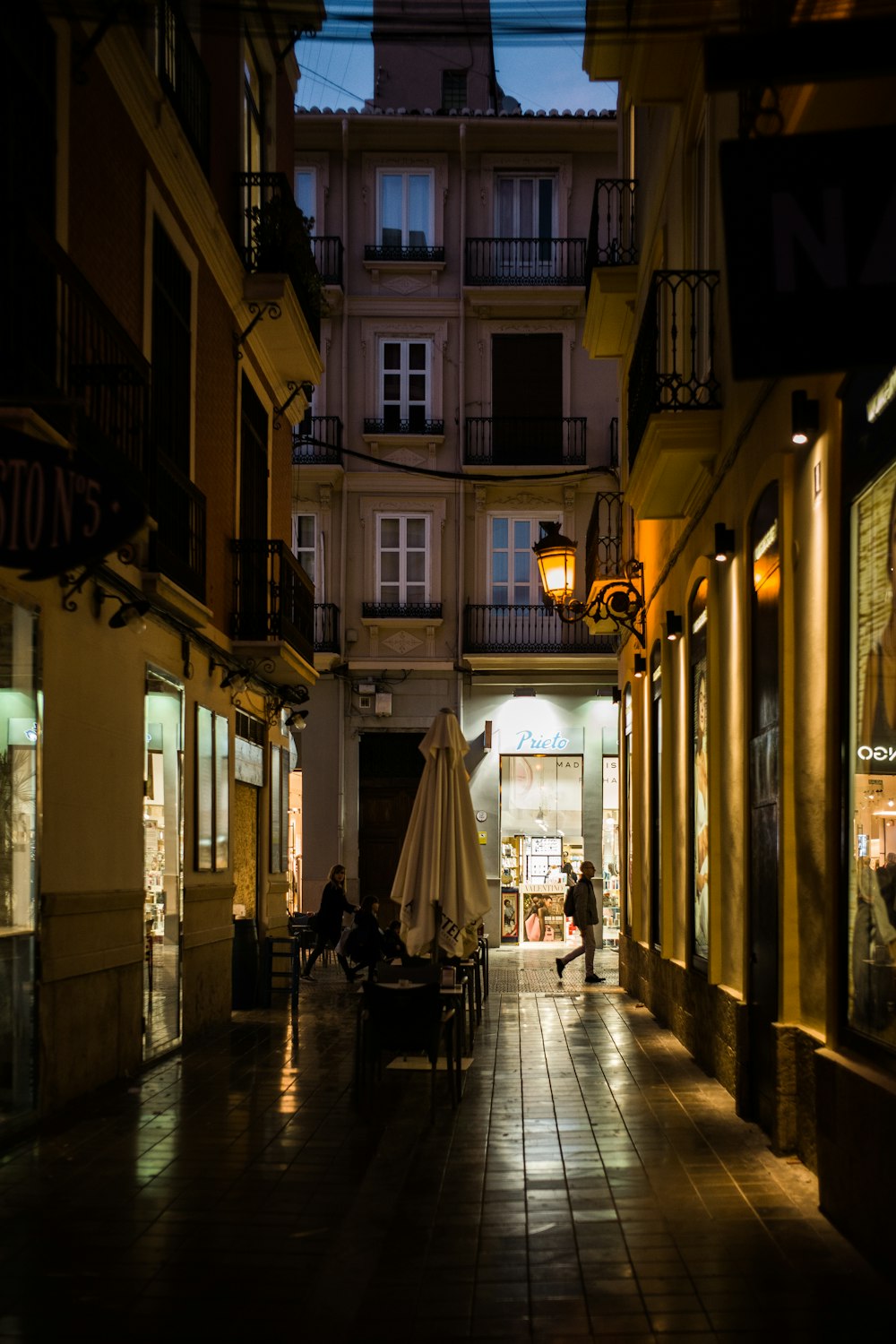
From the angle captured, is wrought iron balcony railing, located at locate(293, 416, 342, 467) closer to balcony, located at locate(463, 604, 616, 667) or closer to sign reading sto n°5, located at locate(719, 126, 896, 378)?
balcony, located at locate(463, 604, 616, 667)

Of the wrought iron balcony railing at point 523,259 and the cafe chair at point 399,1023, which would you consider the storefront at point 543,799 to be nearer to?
the wrought iron balcony railing at point 523,259

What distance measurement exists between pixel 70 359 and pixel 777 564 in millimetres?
4932

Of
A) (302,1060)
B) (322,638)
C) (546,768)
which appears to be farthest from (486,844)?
(302,1060)

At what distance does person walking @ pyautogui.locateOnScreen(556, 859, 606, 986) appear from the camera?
22.6 metres

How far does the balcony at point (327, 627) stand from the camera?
102 ft

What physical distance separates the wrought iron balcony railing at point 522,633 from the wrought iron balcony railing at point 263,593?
11979 millimetres

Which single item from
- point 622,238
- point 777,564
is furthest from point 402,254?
point 777,564

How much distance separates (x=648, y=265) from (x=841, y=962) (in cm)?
1245

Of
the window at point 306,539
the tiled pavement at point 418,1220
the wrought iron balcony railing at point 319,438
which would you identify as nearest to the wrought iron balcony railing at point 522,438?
the wrought iron balcony railing at point 319,438

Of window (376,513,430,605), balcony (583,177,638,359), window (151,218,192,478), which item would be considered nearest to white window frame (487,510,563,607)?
window (376,513,430,605)

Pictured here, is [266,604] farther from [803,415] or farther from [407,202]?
[407,202]

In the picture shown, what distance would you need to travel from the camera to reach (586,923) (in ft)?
74.9

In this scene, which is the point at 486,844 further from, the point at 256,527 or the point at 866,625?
the point at 866,625

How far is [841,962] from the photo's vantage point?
7664 millimetres
